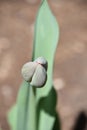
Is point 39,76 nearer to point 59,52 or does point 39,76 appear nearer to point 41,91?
point 41,91

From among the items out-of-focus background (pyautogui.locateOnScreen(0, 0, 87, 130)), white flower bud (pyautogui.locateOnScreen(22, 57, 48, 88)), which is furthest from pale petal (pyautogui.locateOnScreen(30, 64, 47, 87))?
out-of-focus background (pyautogui.locateOnScreen(0, 0, 87, 130))

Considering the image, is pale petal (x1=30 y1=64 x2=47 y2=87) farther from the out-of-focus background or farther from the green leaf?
the out-of-focus background

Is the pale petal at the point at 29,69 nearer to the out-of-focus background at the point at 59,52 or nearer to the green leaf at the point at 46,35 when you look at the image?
the green leaf at the point at 46,35

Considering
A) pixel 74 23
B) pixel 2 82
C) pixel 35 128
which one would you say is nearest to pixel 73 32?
pixel 74 23

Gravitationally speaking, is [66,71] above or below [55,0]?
below

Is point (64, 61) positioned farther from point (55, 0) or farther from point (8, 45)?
point (55, 0)

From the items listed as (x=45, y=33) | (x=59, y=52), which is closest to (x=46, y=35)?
(x=45, y=33)

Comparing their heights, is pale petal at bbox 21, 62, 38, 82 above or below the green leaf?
below

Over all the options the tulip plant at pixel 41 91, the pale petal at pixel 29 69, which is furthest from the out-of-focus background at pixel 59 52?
the pale petal at pixel 29 69

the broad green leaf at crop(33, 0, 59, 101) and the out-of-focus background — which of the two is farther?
the out-of-focus background
